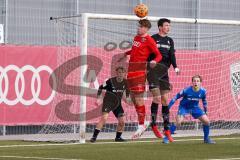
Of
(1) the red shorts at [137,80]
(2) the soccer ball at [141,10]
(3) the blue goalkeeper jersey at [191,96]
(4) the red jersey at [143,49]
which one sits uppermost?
(2) the soccer ball at [141,10]

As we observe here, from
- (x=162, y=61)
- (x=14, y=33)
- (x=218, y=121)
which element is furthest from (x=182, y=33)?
(x=162, y=61)

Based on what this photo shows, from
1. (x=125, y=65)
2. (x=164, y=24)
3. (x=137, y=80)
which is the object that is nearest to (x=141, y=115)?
(x=137, y=80)

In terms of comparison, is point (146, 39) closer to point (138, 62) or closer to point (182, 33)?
point (138, 62)

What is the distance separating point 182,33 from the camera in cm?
2681

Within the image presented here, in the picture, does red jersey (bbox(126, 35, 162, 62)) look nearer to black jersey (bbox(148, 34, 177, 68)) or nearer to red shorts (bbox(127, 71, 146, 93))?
red shorts (bbox(127, 71, 146, 93))

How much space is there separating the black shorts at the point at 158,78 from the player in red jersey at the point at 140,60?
312mm

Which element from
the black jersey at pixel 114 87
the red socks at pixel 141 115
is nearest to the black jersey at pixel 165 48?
the red socks at pixel 141 115

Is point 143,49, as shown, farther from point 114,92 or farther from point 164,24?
point 114,92

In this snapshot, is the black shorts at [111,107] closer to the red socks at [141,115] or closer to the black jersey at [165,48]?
the red socks at [141,115]

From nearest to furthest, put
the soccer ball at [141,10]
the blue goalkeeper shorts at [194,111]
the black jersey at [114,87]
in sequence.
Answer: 1. the soccer ball at [141,10]
2. the blue goalkeeper shorts at [194,111]
3. the black jersey at [114,87]

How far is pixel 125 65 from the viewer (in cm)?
2178

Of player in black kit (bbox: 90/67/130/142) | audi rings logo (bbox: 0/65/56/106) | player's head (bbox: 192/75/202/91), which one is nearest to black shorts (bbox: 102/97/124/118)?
player in black kit (bbox: 90/67/130/142)

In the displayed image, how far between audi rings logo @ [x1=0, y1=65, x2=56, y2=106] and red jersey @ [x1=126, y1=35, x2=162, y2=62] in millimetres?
5694

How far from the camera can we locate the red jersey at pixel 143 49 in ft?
56.3
